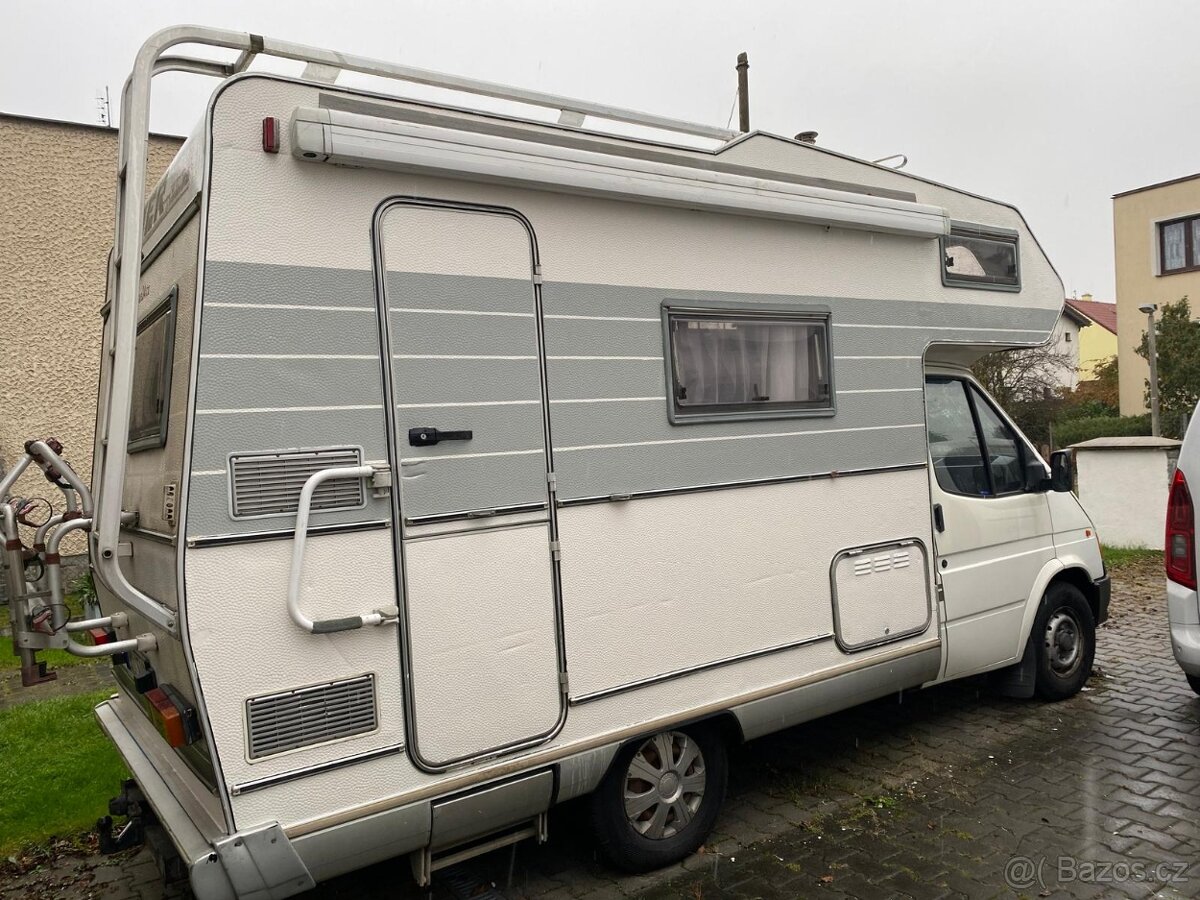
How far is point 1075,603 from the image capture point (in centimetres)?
545

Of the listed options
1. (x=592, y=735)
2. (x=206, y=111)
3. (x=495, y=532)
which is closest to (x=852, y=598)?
(x=592, y=735)

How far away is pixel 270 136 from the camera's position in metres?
2.81

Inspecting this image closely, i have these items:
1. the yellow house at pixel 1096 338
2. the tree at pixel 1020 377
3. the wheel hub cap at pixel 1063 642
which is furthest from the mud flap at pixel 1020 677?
the yellow house at pixel 1096 338

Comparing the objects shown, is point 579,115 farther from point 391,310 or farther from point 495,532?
point 495,532

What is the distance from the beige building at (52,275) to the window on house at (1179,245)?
26.4 metres

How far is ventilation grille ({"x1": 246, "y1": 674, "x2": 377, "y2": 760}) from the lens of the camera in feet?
8.89

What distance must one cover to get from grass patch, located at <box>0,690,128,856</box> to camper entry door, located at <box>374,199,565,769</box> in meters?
2.37

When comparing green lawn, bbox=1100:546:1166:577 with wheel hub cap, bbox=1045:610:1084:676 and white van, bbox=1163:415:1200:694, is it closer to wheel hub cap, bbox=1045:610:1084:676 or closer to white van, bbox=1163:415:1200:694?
wheel hub cap, bbox=1045:610:1084:676

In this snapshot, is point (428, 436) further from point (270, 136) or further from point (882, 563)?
point (882, 563)

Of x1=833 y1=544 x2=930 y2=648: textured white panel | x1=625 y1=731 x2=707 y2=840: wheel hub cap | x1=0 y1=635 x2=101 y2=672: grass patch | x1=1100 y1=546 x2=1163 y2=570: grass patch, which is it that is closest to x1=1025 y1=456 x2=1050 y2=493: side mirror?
x1=833 y1=544 x2=930 y2=648: textured white panel

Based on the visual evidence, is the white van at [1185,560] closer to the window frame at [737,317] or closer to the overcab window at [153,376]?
the window frame at [737,317]

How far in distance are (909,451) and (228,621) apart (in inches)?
128

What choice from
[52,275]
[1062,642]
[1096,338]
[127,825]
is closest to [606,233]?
[127,825]

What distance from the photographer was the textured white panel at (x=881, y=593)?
4.20 meters
